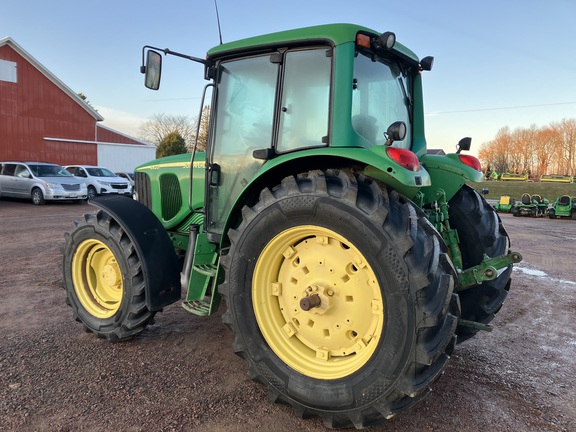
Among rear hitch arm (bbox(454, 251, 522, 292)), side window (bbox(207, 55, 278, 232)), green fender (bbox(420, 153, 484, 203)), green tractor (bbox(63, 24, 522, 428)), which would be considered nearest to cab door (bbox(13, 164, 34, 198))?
green tractor (bbox(63, 24, 522, 428))

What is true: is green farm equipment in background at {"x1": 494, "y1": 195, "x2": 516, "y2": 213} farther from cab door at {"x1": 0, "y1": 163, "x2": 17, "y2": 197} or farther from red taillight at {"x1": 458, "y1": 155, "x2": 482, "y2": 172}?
cab door at {"x1": 0, "y1": 163, "x2": 17, "y2": 197}

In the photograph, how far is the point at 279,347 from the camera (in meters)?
2.70

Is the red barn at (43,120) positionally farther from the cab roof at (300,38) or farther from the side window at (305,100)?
the side window at (305,100)

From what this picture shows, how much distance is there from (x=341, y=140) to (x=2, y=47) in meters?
26.7

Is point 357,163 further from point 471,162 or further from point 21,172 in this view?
point 21,172

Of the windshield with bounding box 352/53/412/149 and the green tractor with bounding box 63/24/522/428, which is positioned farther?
the windshield with bounding box 352/53/412/149

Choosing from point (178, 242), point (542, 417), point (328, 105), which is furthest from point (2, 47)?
point (542, 417)

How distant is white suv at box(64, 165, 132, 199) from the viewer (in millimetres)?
18438

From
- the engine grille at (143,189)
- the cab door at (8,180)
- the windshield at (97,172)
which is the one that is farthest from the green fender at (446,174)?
the windshield at (97,172)

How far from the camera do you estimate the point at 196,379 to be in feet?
9.99

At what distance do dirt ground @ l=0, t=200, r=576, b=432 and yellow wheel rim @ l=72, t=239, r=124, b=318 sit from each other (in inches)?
11.7

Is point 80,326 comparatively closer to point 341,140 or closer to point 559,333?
point 341,140

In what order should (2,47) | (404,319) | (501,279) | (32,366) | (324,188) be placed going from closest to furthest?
1. (404,319)
2. (324,188)
3. (32,366)
4. (501,279)
5. (2,47)

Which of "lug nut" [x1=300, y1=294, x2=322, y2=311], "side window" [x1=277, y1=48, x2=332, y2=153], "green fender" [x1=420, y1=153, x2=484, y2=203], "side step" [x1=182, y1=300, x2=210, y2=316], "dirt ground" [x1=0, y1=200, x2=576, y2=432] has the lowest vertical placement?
"dirt ground" [x1=0, y1=200, x2=576, y2=432]
